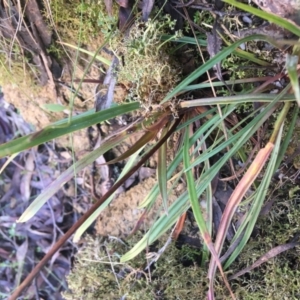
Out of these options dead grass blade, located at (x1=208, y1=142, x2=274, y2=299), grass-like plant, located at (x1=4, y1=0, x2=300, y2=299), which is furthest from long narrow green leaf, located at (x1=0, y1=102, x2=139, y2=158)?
dead grass blade, located at (x1=208, y1=142, x2=274, y2=299)

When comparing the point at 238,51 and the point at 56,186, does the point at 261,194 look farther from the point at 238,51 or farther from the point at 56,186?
the point at 56,186

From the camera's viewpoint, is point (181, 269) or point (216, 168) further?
point (181, 269)

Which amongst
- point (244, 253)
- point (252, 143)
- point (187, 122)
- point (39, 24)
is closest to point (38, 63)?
point (39, 24)

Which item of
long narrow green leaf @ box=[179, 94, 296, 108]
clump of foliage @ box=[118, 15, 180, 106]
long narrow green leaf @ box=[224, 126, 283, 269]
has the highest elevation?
clump of foliage @ box=[118, 15, 180, 106]

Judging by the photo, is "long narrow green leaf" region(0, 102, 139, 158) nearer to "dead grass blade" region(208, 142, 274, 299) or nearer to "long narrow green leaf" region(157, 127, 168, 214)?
"long narrow green leaf" region(157, 127, 168, 214)

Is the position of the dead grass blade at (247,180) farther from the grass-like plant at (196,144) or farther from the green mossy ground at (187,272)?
the green mossy ground at (187,272)

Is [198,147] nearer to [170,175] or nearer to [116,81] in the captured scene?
[170,175]

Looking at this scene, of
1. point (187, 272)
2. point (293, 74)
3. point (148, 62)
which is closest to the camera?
point (293, 74)

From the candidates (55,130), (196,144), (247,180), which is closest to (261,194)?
(247,180)
